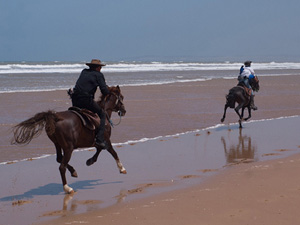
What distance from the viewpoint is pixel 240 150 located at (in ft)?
37.6

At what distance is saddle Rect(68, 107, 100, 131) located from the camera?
8443 millimetres

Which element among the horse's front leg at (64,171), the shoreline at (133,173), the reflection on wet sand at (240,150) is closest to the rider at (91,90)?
the horse's front leg at (64,171)

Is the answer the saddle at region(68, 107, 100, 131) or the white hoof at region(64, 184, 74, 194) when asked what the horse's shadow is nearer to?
the white hoof at region(64, 184, 74, 194)

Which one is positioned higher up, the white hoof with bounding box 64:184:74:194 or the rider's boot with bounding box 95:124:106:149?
the rider's boot with bounding box 95:124:106:149

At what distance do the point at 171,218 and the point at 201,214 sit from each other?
379 millimetres

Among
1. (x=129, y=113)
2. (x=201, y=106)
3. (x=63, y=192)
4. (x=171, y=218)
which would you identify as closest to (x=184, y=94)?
(x=201, y=106)

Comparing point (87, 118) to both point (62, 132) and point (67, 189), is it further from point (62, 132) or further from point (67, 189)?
point (67, 189)

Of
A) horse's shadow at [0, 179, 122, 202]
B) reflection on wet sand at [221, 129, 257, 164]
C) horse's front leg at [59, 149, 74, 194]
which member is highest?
horse's front leg at [59, 149, 74, 194]

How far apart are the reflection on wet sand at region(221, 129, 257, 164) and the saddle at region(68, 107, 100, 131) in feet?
9.58

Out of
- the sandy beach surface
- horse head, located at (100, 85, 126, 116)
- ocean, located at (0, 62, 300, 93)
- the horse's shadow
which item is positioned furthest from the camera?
ocean, located at (0, 62, 300, 93)

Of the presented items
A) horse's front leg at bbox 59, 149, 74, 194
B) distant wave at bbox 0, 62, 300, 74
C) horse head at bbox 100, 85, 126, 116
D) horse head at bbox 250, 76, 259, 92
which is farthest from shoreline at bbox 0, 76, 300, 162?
distant wave at bbox 0, 62, 300, 74

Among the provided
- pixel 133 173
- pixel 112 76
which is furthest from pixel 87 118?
pixel 112 76

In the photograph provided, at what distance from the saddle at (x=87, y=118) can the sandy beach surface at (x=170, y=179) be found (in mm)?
956

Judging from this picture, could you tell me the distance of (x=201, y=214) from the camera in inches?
245
